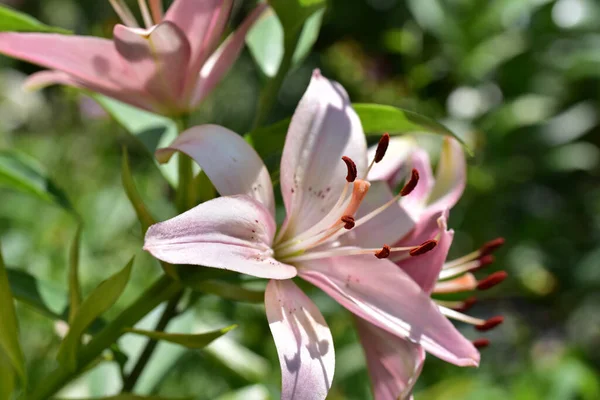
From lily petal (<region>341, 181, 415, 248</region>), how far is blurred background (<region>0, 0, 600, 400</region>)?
758 mm

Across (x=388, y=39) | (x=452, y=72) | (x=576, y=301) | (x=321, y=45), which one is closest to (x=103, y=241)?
(x=388, y=39)

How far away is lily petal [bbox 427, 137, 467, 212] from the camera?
0.66 meters

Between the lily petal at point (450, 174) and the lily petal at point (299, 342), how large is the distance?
18 cm

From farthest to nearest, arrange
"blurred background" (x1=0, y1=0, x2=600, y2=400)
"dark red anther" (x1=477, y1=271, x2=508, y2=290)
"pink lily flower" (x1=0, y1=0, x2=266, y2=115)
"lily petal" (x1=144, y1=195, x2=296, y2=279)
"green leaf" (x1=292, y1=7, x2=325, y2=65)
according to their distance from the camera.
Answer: "blurred background" (x1=0, y1=0, x2=600, y2=400) → "green leaf" (x1=292, y1=7, x2=325, y2=65) → "dark red anther" (x1=477, y1=271, x2=508, y2=290) → "pink lily flower" (x1=0, y1=0, x2=266, y2=115) → "lily petal" (x1=144, y1=195, x2=296, y2=279)

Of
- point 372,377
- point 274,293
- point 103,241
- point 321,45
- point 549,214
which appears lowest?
point 549,214

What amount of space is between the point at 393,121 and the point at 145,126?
302 millimetres

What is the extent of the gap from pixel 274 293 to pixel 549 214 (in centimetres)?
198

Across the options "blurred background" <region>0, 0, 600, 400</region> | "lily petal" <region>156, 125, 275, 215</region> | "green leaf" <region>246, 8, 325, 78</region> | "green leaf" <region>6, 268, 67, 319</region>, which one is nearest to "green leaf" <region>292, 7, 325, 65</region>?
"green leaf" <region>246, 8, 325, 78</region>

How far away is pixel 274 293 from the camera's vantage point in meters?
0.53

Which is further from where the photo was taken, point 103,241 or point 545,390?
point 103,241

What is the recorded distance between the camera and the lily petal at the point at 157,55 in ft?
1.77

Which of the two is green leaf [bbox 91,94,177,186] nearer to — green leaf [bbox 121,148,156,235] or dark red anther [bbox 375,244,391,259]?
green leaf [bbox 121,148,156,235]

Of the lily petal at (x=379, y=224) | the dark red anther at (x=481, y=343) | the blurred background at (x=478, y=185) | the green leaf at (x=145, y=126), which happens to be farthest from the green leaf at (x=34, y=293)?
the blurred background at (x=478, y=185)

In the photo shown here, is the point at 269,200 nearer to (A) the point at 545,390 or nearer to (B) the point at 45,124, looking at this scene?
(A) the point at 545,390
